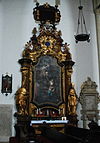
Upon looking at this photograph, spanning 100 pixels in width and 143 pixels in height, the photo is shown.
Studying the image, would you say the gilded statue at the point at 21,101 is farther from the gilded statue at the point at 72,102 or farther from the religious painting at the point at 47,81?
the gilded statue at the point at 72,102

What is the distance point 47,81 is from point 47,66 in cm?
65

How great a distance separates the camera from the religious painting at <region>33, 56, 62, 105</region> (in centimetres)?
1016

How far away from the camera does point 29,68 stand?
1032 centimetres

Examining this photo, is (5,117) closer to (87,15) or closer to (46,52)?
(46,52)

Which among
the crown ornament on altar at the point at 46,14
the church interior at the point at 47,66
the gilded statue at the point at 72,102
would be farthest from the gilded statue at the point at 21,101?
the crown ornament on altar at the point at 46,14

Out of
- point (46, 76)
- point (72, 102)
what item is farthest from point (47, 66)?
point (72, 102)

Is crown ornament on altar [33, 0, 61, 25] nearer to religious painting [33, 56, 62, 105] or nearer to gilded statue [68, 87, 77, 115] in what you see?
religious painting [33, 56, 62, 105]

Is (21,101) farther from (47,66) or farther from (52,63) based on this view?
(52,63)

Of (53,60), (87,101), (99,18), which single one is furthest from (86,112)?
(99,18)

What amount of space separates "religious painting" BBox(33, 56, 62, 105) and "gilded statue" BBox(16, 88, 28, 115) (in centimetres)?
56

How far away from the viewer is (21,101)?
31.4 feet

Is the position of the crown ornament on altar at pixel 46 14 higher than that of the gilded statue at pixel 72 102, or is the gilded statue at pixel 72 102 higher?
the crown ornament on altar at pixel 46 14

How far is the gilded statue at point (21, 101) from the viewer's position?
31.5ft

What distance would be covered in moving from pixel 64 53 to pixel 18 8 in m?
2.92
